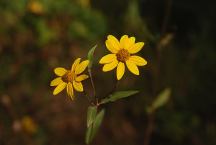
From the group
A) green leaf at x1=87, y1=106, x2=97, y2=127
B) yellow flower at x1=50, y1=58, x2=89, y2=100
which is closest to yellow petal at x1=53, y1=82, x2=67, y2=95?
yellow flower at x1=50, y1=58, x2=89, y2=100

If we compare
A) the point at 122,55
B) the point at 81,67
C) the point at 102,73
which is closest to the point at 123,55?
the point at 122,55

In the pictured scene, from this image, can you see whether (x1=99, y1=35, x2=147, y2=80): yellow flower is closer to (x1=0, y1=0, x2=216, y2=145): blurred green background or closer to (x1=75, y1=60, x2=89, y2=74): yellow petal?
(x1=75, y1=60, x2=89, y2=74): yellow petal

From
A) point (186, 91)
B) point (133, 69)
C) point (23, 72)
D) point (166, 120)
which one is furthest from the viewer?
point (23, 72)

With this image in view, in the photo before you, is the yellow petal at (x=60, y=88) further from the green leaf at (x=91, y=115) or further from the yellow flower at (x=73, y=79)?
the green leaf at (x=91, y=115)

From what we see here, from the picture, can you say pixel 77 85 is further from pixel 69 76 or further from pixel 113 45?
pixel 113 45

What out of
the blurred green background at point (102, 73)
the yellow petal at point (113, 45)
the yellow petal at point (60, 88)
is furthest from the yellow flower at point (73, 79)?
the blurred green background at point (102, 73)

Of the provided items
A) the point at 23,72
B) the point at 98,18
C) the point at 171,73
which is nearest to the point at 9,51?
the point at 23,72

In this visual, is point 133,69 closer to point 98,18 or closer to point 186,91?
point 186,91
